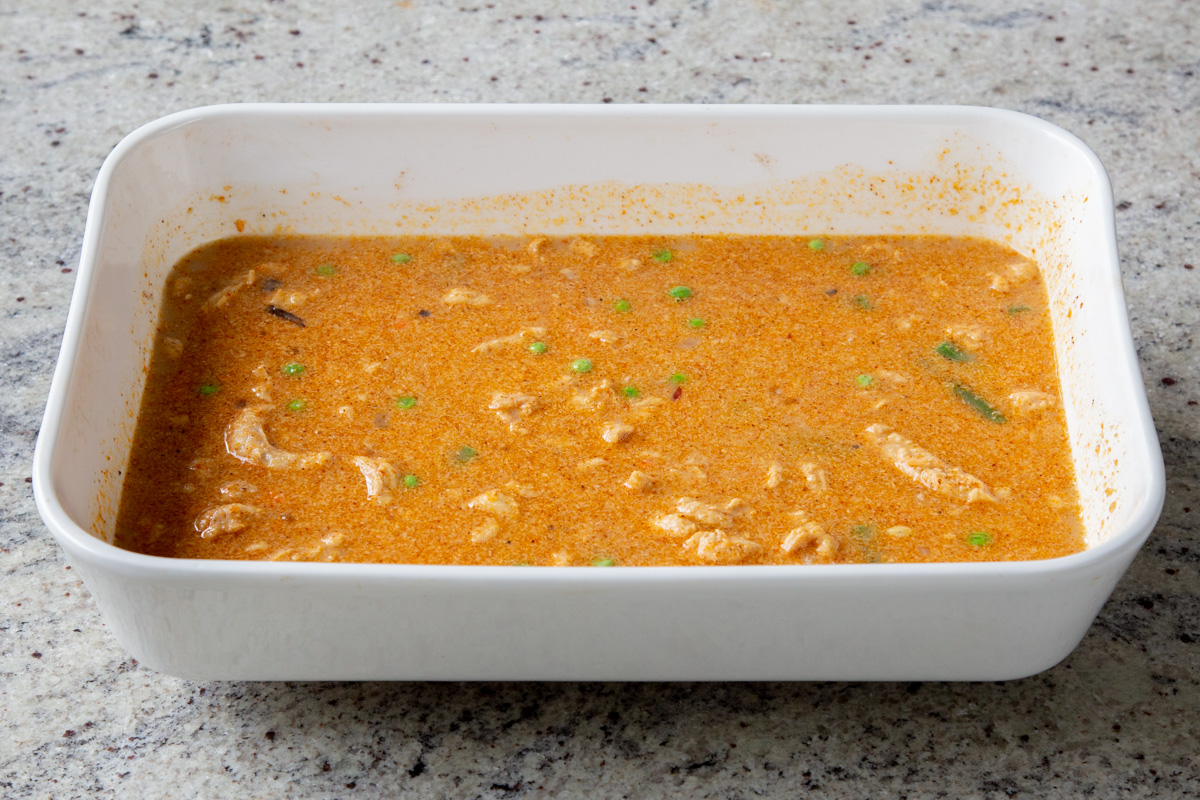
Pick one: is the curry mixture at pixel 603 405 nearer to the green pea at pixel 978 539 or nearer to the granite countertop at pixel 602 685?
the green pea at pixel 978 539

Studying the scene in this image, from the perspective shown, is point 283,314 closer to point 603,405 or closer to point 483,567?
point 603,405

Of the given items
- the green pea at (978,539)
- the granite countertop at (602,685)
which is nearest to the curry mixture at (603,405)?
the green pea at (978,539)

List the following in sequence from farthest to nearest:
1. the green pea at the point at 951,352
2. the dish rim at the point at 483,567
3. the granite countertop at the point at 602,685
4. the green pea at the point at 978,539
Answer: the green pea at the point at 951,352 → the green pea at the point at 978,539 → the granite countertop at the point at 602,685 → the dish rim at the point at 483,567

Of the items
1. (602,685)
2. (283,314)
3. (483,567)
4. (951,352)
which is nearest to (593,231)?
(283,314)

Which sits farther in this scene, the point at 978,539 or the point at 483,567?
the point at 978,539

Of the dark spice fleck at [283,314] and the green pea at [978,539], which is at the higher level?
the dark spice fleck at [283,314]
